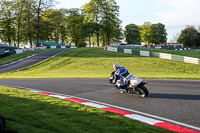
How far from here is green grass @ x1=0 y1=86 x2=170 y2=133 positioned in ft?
16.0

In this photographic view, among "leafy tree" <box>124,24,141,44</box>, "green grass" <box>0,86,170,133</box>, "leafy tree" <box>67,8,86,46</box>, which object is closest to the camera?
"green grass" <box>0,86,170,133</box>

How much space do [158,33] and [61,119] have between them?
119967 millimetres

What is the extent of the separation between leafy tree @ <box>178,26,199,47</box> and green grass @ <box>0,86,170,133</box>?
12093 centimetres

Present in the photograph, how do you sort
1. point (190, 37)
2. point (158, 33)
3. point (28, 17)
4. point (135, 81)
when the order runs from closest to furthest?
point (135, 81) → point (28, 17) → point (190, 37) → point (158, 33)

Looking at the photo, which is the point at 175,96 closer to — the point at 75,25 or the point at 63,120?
the point at 63,120

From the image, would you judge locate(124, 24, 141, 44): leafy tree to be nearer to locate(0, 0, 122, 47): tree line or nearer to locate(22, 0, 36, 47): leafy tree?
locate(0, 0, 122, 47): tree line

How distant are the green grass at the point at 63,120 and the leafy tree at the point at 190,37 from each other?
4761 inches

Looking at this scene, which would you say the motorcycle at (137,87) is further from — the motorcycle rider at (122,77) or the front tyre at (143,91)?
the motorcycle rider at (122,77)

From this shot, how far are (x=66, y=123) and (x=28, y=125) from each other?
912 millimetres

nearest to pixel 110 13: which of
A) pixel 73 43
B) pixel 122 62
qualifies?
pixel 73 43

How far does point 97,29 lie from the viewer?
219 ft

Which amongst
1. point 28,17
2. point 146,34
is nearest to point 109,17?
point 28,17

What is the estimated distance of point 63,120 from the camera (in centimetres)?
563

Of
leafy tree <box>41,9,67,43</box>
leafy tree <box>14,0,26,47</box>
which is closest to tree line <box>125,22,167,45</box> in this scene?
leafy tree <box>41,9,67,43</box>
